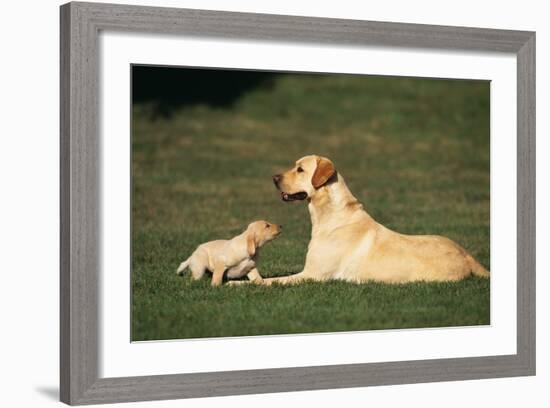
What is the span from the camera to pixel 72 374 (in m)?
7.97

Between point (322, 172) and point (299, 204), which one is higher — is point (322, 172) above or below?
above

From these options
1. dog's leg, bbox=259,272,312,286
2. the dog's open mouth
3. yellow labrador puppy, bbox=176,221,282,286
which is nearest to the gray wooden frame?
dog's leg, bbox=259,272,312,286

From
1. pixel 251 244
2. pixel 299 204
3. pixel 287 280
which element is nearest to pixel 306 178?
pixel 251 244

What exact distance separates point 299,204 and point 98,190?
268 inches

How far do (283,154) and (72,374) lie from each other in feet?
34.7

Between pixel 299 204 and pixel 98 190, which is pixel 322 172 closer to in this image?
pixel 98 190

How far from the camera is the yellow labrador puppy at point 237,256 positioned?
9781 mm

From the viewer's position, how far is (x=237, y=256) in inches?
385

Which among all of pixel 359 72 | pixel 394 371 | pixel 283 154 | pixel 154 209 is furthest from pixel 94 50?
pixel 283 154

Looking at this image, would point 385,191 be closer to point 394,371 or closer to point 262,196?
point 262,196

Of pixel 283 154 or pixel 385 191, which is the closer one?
pixel 385 191

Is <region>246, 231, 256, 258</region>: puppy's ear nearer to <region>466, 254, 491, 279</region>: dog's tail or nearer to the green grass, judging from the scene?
the green grass

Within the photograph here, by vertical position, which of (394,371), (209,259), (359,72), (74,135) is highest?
(359,72)

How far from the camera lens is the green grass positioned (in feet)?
30.1
